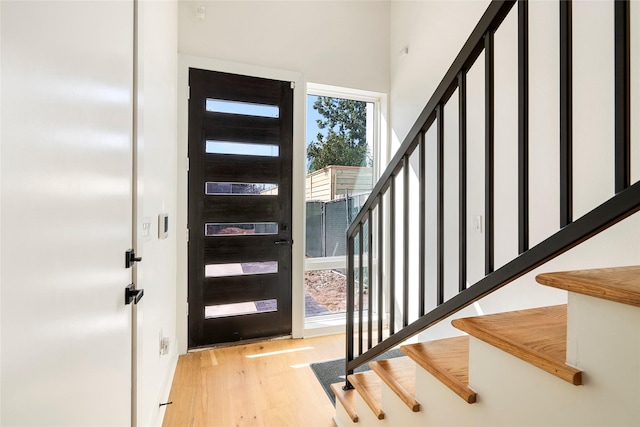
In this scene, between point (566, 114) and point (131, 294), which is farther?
point (131, 294)

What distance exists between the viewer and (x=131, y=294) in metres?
1.13

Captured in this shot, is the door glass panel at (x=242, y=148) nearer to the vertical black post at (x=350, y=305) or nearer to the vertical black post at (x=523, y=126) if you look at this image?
the vertical black post at (x=350, y=305)

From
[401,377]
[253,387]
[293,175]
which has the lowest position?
[253,387]

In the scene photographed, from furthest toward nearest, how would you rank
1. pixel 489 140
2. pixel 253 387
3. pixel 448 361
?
1. pixel 253 387
2. pixel 448 361
3. pixel 489 140

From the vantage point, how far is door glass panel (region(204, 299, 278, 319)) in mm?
2744

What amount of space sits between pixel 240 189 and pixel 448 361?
2.23 metres

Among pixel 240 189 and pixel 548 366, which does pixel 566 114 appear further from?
pixel 240 189

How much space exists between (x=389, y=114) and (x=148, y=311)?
9.22ft

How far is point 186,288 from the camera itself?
8.60 feet

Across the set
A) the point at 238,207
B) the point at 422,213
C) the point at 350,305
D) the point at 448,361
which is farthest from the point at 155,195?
the point at 448,361

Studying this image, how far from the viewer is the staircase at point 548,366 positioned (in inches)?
21.4

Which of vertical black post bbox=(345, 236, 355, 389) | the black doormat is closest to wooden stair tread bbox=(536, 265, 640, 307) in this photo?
vertical black post bbox=(345, 236, 355, 389)

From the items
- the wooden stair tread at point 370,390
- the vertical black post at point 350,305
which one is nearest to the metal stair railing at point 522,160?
the wooden stair tread at point 370,390

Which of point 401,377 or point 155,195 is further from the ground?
point 155,195
